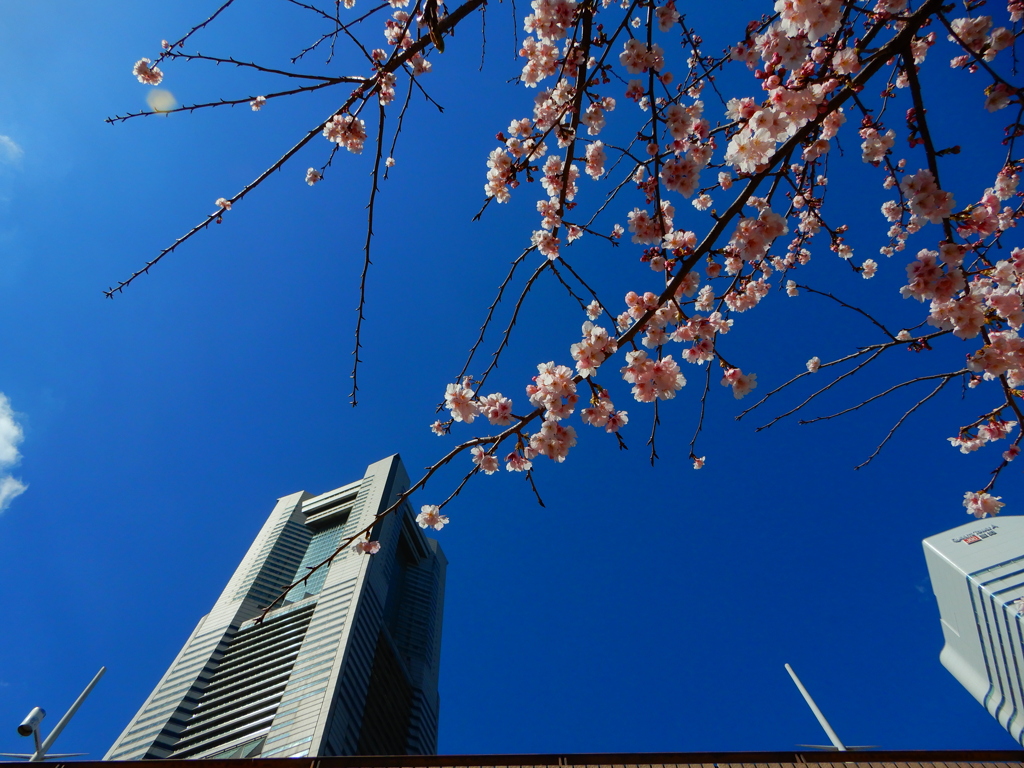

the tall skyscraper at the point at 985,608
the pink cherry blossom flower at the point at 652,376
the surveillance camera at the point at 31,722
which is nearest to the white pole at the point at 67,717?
the surveillance camera at the point at 31,722

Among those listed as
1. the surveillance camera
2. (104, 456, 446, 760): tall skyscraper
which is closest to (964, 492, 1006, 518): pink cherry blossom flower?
the surveillance camera

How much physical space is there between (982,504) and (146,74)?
862cm

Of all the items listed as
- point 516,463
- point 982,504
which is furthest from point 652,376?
point 982,504

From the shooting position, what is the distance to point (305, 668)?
3297 cm

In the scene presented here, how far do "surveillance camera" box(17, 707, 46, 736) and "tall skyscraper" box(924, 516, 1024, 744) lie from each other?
83.7 meters

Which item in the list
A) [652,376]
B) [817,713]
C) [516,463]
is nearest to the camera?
[652,376]

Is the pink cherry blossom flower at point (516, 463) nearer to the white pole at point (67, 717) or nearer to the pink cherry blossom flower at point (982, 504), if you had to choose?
the pink cherry blossom flower at point (982, 504)

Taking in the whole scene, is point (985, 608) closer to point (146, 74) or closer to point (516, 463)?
point (516, 463)

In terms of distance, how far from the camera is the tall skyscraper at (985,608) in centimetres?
5988

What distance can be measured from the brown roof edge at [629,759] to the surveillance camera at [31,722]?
1710 mm

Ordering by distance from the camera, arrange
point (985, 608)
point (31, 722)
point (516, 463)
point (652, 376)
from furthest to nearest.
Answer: point (985, 608) < point (31, 722) < point (516, 463) < point (652, 376)

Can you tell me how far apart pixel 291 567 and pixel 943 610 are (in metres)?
92.8

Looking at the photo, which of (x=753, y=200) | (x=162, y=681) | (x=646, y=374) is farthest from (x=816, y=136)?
(x=162, y=681)

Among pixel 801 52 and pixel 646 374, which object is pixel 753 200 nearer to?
pixel 801 52
